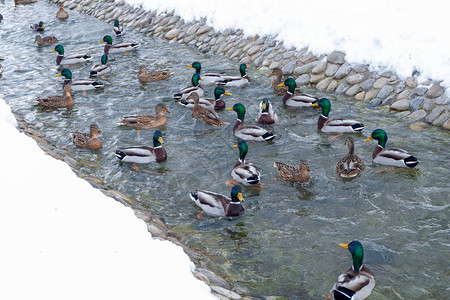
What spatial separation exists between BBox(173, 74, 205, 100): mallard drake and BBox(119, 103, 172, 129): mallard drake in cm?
141

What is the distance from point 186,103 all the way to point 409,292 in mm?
8928

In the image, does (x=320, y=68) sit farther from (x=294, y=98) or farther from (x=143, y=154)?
(x=143, y=154)

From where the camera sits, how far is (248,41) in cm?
1867

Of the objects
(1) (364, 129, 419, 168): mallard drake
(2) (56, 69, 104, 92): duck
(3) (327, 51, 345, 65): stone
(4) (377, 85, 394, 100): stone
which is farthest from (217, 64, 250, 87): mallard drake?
(1) (364, 129, 419, 168): mallard drake

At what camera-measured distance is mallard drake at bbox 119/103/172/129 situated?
13.8m

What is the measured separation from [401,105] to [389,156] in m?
2.85

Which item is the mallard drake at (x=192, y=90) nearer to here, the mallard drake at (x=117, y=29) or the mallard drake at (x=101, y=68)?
the mallard drake at (x=101, y=68)

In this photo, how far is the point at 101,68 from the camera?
1784cm

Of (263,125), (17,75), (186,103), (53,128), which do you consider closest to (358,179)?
(263,125)

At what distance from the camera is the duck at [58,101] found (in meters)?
15.6

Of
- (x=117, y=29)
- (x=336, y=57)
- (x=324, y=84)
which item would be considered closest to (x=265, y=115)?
(x=324, y=84)

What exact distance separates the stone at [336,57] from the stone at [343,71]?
209 mm

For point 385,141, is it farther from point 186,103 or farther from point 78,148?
point 78,148

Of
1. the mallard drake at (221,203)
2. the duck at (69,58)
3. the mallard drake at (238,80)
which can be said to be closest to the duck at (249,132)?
the mallard drake at (238,80)
